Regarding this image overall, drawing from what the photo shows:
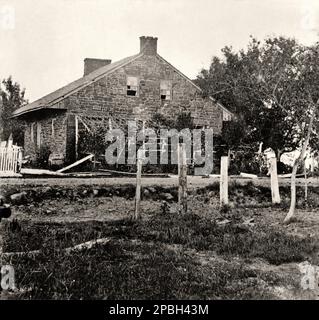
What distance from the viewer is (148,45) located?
27.7 metres

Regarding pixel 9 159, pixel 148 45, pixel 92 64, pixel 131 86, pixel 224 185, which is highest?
pixel 92 64

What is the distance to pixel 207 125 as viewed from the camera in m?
29.4

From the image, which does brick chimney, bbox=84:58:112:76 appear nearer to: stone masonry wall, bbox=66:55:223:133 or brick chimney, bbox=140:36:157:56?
brick chimney, bbox=140:36:157:56

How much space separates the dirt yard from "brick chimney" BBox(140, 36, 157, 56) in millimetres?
15349

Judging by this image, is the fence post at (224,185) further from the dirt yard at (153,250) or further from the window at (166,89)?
the window at (166,89)

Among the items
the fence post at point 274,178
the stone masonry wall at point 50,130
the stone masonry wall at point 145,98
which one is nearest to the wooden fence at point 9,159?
the stone masonry wall at point 50,130

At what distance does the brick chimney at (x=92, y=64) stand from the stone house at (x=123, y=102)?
5828 millimetres

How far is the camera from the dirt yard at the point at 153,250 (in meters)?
5.76

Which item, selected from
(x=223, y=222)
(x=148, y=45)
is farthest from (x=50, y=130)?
(x=223, y=222)

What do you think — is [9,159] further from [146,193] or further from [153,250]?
[153,250]

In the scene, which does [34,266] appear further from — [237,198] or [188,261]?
[237,198]

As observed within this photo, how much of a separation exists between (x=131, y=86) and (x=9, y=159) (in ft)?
35.4
